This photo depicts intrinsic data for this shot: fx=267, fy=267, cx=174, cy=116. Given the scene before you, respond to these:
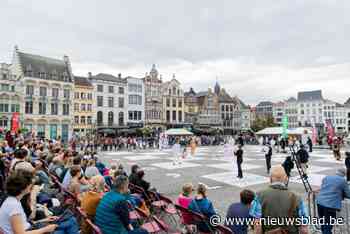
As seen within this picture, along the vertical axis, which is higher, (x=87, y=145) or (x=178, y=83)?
(x=178, y=83)

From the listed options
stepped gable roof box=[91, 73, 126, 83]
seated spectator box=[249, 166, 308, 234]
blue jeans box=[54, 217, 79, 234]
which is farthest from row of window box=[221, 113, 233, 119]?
blue jeans box=[54, 217, 79, 234]

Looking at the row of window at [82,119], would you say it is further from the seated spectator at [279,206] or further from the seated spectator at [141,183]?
the seated spectator at [279,206]

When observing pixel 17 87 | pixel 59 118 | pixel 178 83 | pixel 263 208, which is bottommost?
pixel 263 208

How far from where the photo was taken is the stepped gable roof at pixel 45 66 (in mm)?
46312

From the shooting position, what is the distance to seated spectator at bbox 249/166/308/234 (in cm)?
353

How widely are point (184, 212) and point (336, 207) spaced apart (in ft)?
10.4

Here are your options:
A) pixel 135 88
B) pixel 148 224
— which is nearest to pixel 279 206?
pixel 148 224

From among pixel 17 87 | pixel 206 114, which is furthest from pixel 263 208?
pixel 206 114

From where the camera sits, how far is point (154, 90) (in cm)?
6297

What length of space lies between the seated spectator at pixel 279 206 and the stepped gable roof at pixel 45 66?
50.4 meters

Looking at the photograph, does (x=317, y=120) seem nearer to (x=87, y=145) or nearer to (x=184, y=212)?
(x=87, y=145)

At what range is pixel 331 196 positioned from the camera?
5508 mm

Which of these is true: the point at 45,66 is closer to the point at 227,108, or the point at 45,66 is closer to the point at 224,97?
the point at 224,97

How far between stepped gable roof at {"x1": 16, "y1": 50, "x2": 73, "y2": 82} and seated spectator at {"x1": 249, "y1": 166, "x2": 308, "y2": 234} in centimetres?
5035
